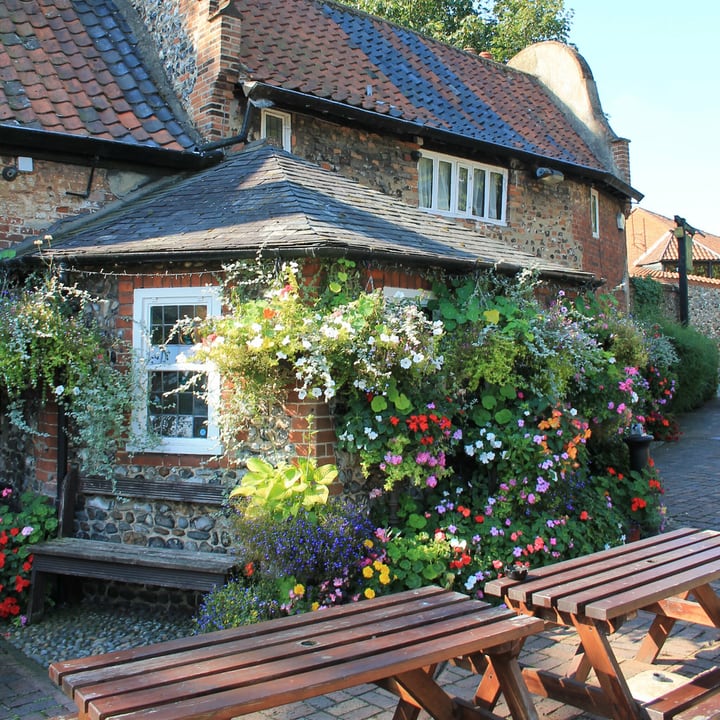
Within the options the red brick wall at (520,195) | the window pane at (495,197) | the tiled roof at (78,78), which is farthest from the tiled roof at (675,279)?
the tiled roof at (78,78)

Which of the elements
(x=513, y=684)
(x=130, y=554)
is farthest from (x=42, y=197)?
(x=513, y=684)

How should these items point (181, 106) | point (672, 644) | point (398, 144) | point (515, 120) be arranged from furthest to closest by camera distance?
point (515, 120), point (398, 144), point (181, 106), point (672, 644)

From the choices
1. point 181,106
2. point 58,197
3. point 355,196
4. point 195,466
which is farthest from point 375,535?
point 181,106

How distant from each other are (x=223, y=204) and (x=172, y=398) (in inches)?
76.5

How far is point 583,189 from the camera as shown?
1491 centimetres

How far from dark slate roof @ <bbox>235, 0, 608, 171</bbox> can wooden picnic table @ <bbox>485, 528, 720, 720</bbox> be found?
761 centimetres

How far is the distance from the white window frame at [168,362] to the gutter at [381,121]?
3815 millimetres

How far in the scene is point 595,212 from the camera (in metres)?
15.6

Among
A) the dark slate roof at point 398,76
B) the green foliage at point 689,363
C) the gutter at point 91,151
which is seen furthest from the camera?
the green foliage at point 689,363

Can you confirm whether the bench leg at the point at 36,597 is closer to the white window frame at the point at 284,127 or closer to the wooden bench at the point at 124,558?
the wooden bench at the point at 124,558

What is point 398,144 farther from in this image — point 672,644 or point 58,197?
point 672,644

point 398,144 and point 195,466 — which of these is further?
point 398,144

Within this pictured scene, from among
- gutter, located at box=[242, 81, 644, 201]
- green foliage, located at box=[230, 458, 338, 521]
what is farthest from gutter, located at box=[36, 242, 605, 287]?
gutter, located at box=[242, 81, 644, 201]

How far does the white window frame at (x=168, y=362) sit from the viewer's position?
6551mm
